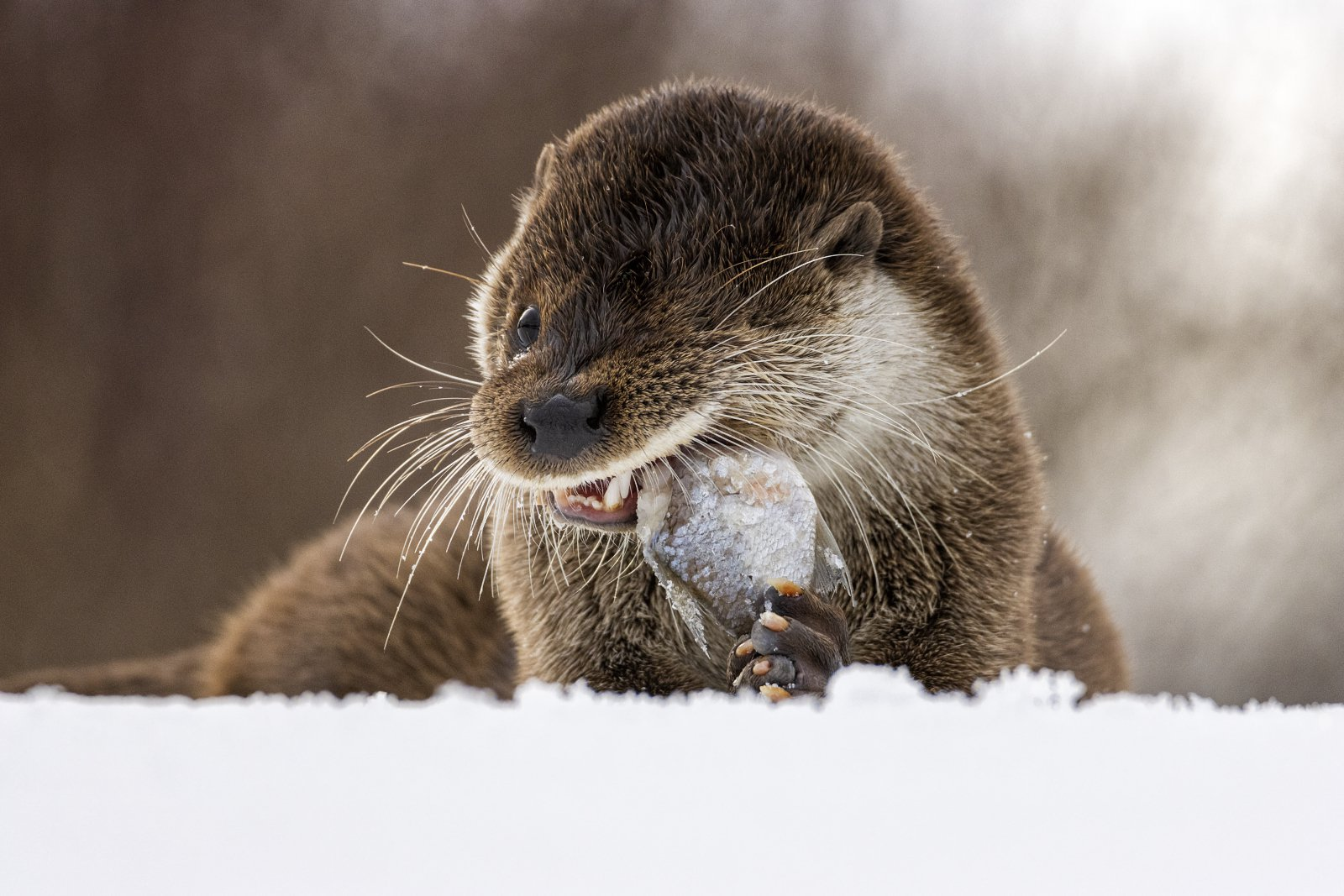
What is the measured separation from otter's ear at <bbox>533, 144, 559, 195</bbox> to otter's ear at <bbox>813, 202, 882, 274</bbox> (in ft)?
0.84

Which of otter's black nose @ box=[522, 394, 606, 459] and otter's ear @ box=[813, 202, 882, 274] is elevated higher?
otter's ear @ box=[813, 202, 882, 274]

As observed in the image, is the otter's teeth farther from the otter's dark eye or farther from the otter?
the otter's dark eye

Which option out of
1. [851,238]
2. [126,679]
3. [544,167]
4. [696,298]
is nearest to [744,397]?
[696,298]

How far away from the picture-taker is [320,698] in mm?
647

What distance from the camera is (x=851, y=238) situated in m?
0.96

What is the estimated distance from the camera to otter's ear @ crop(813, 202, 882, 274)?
932mm

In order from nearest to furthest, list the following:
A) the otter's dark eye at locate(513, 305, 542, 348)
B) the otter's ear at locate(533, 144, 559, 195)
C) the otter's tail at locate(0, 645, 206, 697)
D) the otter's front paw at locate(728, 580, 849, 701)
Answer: the otter's front paw at locate(728, 580, 849, 701) < the otter's dark eye at locate(513, 305, 542, 348) < the otter's ear at locate(533, 144, 559, 195) < the otter's tail at locate(0, 645, 206, 697)

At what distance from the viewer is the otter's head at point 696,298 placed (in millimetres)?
822

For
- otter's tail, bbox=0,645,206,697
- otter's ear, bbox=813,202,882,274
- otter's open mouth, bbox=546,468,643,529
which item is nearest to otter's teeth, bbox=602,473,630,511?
otter's open mouth, bbox=546,468,643,529

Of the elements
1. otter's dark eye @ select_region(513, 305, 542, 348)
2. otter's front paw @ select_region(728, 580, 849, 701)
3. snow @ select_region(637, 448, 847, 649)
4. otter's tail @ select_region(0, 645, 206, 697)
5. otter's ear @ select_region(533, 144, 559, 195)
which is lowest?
otter's tail @ select_region(0, 645, 206, 697)

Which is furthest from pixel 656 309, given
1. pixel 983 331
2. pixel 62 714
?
pixel 62 714

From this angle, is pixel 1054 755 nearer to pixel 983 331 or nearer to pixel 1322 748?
pixel 1322 748

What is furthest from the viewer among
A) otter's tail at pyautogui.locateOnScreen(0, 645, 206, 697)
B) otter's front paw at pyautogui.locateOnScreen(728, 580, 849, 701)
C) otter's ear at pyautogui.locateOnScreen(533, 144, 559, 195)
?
otter's tail at pyautogui.locateOnScreen(0, 645, 206, 697)

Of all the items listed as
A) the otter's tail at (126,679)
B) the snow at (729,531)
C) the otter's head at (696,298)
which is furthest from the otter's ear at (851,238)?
the otter's tail at (126,679)
